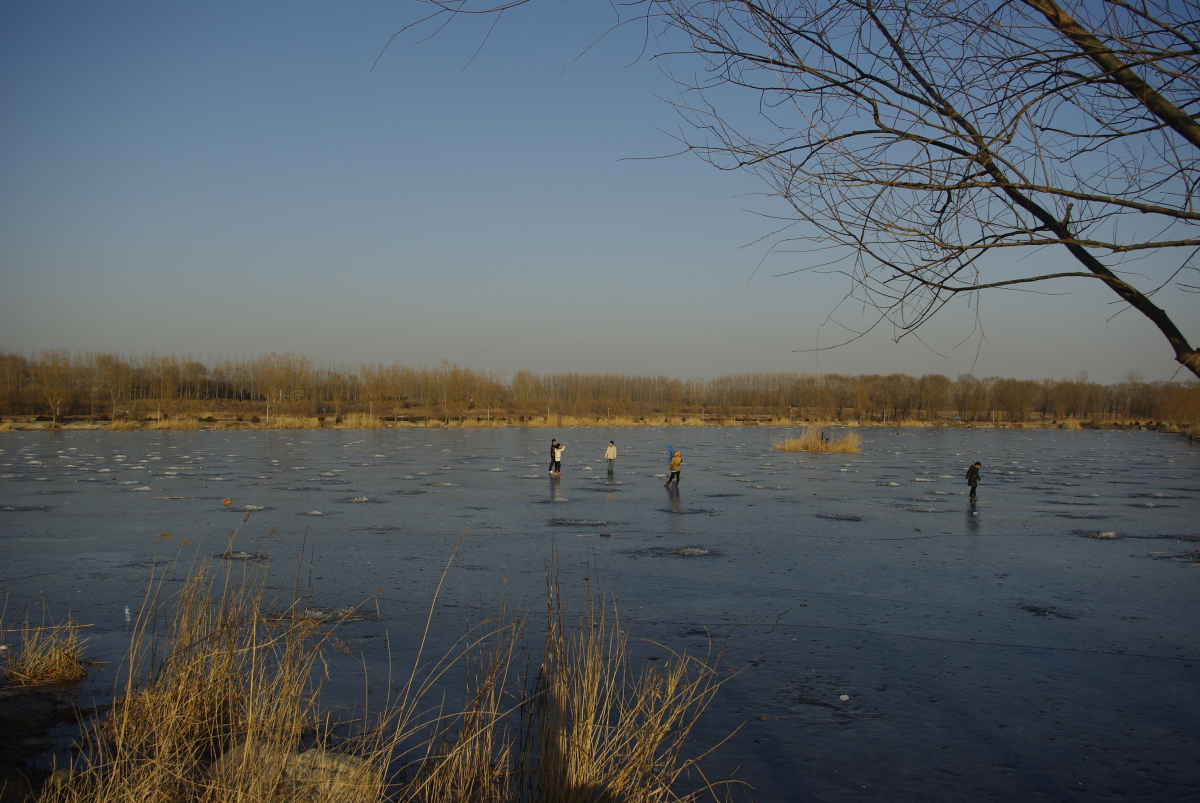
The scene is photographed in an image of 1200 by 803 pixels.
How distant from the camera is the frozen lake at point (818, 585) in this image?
5324 mm

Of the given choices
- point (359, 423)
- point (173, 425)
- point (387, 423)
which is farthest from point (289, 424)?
point (387, 423)

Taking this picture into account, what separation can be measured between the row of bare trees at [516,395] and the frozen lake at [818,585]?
64.1m

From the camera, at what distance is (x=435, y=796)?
137 inches

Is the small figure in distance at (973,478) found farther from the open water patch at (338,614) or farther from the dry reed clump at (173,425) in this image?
the dry reed clump at (173,425)

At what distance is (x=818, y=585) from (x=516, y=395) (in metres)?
106

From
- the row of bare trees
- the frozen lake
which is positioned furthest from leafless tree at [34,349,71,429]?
the frozen lake

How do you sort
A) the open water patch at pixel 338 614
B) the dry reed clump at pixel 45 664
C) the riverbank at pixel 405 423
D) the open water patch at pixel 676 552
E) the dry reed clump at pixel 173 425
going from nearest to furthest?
the dry reed clump at pixel 45 664 → the open water patch at pixel 338 614 → the open water patch at pixel 676 552 → the dry reed clump at pixel 173 425 → the riverbank at pixel 405 423

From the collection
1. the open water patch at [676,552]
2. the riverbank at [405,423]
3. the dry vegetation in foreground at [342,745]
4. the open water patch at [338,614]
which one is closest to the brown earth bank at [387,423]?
the riverbank at [405,423]

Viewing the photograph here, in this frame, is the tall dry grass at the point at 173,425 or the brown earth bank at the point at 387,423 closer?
the tall dry grass at the point at 173,425

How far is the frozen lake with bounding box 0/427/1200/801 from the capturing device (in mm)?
5324

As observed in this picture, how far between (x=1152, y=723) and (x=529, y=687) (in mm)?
4714

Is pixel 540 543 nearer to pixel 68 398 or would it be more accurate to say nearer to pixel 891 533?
pixel 891 533

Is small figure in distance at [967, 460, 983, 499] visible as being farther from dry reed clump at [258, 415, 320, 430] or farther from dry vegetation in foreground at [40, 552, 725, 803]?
dry reed clump at [258, 415, 320, 430]

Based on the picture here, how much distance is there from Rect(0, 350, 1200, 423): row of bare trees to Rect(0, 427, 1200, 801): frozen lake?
210 ft
